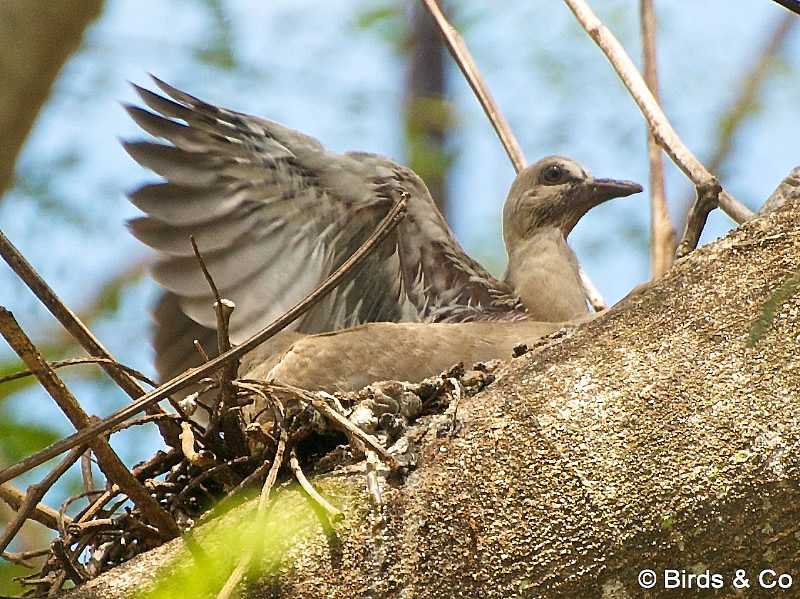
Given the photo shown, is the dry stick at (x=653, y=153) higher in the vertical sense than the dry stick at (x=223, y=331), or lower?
higher

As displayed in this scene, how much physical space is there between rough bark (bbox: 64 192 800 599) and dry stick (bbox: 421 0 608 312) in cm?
194

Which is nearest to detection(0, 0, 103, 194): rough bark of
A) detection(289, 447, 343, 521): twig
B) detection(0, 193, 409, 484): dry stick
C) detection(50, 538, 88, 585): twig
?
detection(0, 193, 409, 484): dry stick

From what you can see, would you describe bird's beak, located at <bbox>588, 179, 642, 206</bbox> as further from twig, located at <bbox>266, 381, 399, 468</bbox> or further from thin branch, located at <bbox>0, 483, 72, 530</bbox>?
thin branch, located at <bbox>0, 483, 72, 530</bbox>

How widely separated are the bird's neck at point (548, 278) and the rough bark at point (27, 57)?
269 cm

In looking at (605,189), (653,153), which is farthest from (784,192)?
(605,189)

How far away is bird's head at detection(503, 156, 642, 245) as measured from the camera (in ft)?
15.5

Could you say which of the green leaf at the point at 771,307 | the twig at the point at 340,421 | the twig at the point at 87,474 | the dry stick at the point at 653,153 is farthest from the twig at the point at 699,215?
the twig at the point at 87,474

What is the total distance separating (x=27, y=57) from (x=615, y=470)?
107cm

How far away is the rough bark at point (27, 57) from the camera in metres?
1.60

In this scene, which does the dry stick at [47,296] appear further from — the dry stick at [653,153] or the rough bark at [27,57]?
the dry stick at [653,153]

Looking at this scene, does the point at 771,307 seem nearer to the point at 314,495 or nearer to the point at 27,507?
the point at 314,495

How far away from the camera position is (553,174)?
4793 mm

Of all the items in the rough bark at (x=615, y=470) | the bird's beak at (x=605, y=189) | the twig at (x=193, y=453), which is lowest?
the rough bark at (x=615, y=470)

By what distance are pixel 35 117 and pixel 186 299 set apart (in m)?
2.43
